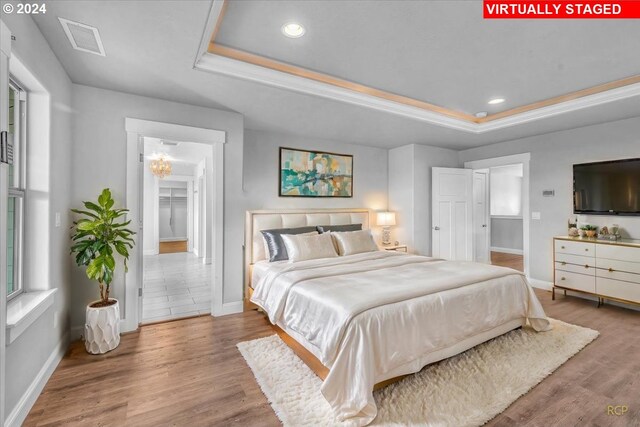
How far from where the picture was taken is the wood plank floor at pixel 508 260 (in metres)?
6.32

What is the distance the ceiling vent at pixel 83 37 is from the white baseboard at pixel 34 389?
7.76 ft

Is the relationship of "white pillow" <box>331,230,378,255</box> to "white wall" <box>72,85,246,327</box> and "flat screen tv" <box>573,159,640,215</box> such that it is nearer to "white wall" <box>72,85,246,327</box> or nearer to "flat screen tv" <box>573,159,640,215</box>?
"white wall" <box>72,85,246,327</box>

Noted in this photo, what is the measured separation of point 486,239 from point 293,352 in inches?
211

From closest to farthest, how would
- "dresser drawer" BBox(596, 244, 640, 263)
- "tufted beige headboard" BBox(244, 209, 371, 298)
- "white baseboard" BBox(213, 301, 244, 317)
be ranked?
"dresser drawer" BBox(596, 244, 640, 263), "white baseboard" BBox(213, 301, 244, 317), "tufted beige headboard" BBox(244, 209, 371, 298)

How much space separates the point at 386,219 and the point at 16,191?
465cm

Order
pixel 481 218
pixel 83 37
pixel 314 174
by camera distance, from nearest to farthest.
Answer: pixel 83 37, pixel 314 174, pixel 481 218

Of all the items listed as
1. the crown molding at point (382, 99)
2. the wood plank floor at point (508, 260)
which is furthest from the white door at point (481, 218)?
the crown molding at point (382, 99)

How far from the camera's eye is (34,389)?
1975 mm

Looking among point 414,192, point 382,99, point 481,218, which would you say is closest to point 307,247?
point 382,99

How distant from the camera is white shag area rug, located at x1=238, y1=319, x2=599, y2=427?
72.9 inches

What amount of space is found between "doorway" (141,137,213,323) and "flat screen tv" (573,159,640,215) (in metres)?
5.18

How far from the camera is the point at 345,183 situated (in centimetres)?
520

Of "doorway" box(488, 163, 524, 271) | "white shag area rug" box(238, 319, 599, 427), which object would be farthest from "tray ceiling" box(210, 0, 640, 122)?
"doorway" box(488, 163, 524, 271)

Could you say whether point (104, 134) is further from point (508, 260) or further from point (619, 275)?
point (508, 260)
